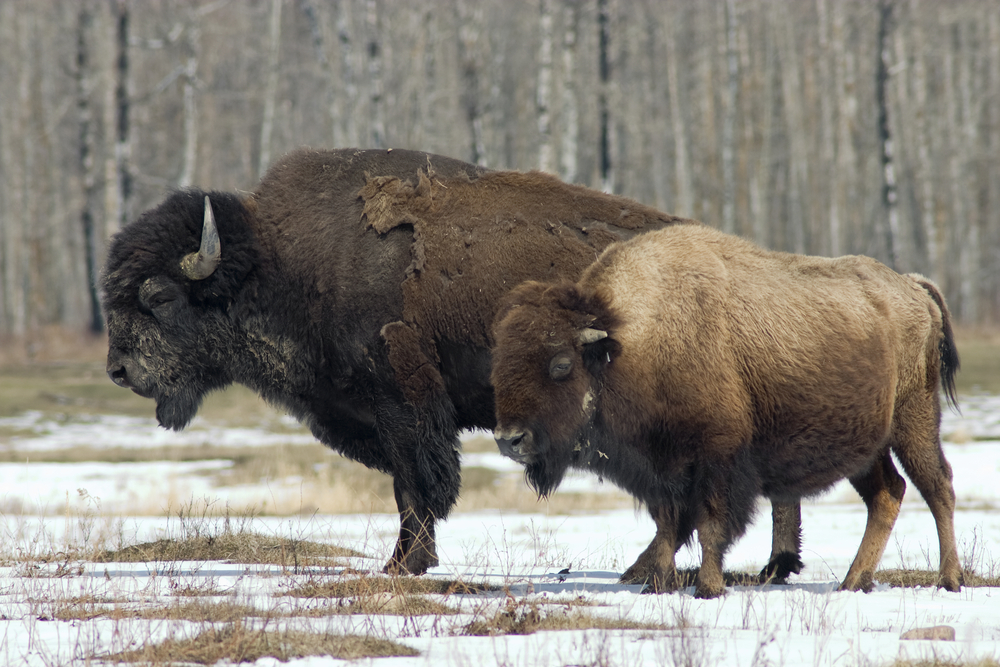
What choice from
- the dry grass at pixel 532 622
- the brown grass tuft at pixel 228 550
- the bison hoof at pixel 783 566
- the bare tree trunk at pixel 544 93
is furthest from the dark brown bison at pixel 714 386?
the bare tree trunk at pixel 544 93

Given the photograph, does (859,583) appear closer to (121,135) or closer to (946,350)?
(946,350)

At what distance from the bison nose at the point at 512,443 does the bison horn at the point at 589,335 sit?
66 centimetres

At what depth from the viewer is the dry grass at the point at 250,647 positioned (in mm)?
4016

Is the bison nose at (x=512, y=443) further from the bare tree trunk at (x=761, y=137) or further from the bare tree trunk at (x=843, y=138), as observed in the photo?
the bare tree trunk at (x=761, y=137)

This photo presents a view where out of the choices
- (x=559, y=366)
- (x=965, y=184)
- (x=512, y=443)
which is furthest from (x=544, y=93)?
(x=965, y=184)

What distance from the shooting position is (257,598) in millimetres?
5465

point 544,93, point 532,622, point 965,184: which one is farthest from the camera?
point 965,184

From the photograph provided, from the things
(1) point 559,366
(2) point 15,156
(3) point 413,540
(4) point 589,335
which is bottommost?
(3) point 413,540

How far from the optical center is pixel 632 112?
42.1 metres

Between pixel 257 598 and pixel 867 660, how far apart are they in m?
3.05

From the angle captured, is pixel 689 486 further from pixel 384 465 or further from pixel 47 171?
pixel 47 171

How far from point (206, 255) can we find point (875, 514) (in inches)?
190

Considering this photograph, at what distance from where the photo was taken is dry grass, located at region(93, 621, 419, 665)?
4016 millimetres

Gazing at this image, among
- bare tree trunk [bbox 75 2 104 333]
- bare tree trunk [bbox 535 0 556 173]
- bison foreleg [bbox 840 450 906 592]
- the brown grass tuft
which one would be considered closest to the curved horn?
the brown grass tuft
